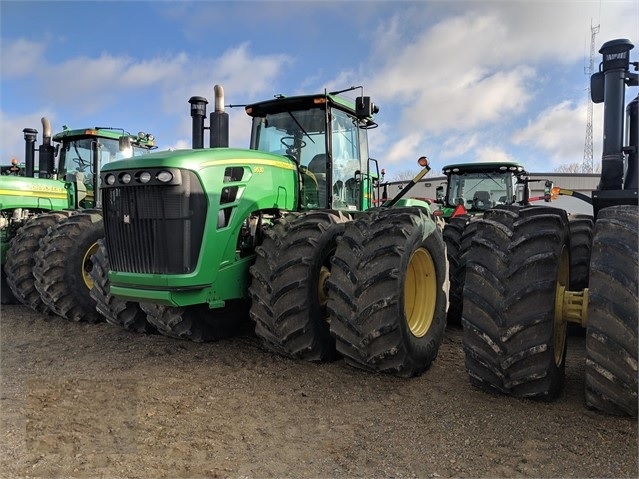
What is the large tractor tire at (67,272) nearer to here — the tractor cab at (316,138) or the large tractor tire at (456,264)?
the tractor cab at (316,138)

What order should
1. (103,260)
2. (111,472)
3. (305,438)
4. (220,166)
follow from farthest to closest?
(103,260) → (220,166) → (305,438) → (111,472)

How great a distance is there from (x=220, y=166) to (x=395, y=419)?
2.55m

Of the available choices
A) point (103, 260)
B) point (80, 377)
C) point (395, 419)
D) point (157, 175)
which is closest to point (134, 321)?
point (103, 260)

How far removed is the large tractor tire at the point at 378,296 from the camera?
13.4 ft

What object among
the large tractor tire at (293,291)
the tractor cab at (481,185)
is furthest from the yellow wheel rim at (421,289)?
the tractor cab at (481,185)

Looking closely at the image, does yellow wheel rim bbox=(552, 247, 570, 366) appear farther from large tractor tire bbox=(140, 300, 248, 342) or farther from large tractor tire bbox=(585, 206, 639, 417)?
large tractor tire bbox=(140, 300, 248, 342)

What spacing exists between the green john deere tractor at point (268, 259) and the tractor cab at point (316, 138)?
0.99 feet

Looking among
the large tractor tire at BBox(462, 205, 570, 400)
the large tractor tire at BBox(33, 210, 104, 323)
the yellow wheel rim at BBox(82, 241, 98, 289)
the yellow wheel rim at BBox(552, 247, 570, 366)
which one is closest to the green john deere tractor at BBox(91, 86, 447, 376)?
the large tractor tire at BBox(462, 205, 570, 400)

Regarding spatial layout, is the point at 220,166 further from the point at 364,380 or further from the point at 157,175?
the point at 364,380

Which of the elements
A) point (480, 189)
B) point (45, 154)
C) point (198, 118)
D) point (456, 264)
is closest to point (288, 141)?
point (198, 118)

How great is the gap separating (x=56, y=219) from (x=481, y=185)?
8426mm

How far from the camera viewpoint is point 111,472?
Result: 289 centimetres

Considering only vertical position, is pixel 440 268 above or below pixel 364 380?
above

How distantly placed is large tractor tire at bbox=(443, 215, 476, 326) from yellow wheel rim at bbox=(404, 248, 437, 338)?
1479mm
